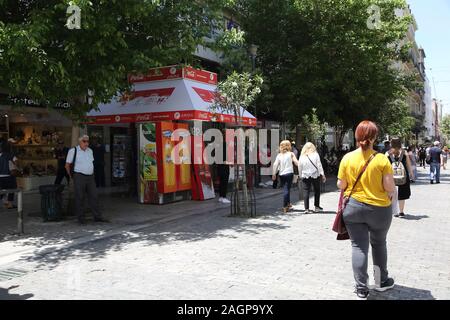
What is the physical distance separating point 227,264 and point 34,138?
1160cm

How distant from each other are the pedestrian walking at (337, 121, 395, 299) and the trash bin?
688 cm

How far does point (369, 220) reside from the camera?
15.2 feet

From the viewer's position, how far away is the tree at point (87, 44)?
7.84m

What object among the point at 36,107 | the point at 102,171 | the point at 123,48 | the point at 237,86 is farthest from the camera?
the point at 102,171

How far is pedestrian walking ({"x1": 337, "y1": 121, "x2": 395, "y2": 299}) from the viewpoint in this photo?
463cm

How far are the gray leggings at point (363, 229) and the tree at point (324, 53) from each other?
14865 millimetres

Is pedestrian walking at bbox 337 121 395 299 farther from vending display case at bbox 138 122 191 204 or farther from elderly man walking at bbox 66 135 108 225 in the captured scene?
vending display case at bbox 138 122 191 204

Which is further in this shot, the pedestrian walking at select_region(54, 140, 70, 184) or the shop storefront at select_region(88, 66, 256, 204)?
the pedestrian walking at select_region(54, 140, 70, 184)

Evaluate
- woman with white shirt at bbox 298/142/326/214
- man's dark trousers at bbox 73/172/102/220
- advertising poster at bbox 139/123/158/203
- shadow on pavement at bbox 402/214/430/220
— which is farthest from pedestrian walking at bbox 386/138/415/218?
man's dark trousers at bbox 73/172/102/220

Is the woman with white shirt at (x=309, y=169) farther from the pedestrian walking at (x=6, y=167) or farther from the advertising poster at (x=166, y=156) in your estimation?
the pedestrian walking at (x=6, y=167)
